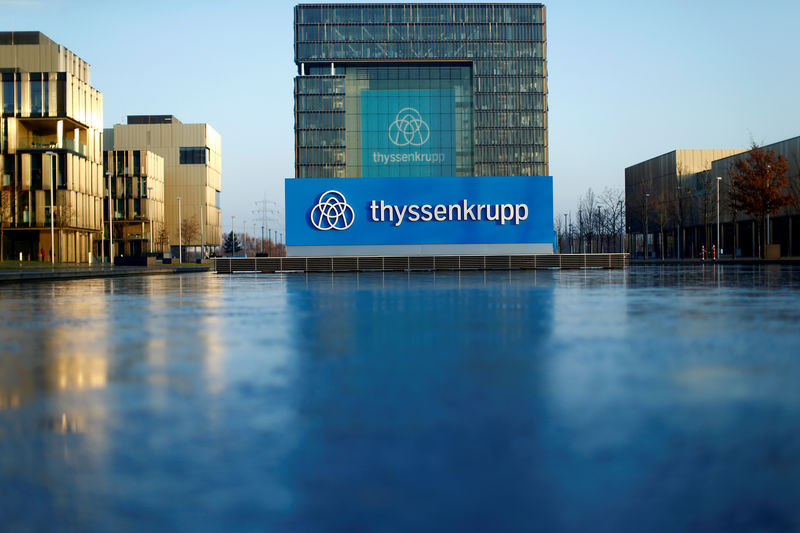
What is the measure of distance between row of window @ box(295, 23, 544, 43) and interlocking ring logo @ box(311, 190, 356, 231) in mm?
83078

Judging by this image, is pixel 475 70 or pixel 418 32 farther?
pixel 475 70

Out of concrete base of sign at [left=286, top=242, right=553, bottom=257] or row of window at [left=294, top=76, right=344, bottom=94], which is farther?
row of window at [left=294, top=76, right=344, bottom=94]

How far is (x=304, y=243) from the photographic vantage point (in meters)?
40.9

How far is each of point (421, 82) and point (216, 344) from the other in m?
115

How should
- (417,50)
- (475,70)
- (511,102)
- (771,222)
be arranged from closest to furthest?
1. (771,222)
2. (417,50)
3. (475,70)
4. (511,102)

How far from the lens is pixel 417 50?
Answer: 119 meters

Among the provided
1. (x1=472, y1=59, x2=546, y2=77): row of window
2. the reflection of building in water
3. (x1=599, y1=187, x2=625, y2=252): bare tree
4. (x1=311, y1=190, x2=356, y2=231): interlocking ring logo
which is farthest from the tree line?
the reflection of building in water

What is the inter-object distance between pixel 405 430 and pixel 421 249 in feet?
119

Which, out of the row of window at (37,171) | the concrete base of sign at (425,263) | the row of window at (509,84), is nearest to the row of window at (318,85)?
the row of window at (509,84)

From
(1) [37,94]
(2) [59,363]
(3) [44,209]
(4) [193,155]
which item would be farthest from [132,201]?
(2) [59,363]

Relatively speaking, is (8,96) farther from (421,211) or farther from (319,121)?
(421,211)

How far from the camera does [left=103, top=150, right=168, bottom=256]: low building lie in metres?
107

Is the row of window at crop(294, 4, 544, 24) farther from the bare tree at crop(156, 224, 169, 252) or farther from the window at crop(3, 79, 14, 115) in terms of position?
the window at crop(3, 79, 14, 115)

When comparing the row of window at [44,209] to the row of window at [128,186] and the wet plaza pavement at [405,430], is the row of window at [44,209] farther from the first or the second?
the wet plaza pavement at [405,430]
